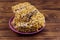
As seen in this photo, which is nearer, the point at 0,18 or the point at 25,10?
the point at 25,10

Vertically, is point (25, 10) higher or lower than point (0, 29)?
higher

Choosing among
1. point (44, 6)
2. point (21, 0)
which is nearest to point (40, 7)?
point (44, 6)

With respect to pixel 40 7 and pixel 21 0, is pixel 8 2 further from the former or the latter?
pixel 40 7

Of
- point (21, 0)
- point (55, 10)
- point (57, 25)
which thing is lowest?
point (57, 25)

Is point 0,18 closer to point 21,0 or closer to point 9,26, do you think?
point 9,26

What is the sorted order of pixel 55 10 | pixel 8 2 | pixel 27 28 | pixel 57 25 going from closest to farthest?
pixel 27 28 < pixel 57 25 < pixel 55 10 < pixel 8 2

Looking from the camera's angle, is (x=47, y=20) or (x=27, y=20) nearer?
(x=27, y=20)

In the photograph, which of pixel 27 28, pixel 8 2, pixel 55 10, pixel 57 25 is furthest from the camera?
pixel 8 2
